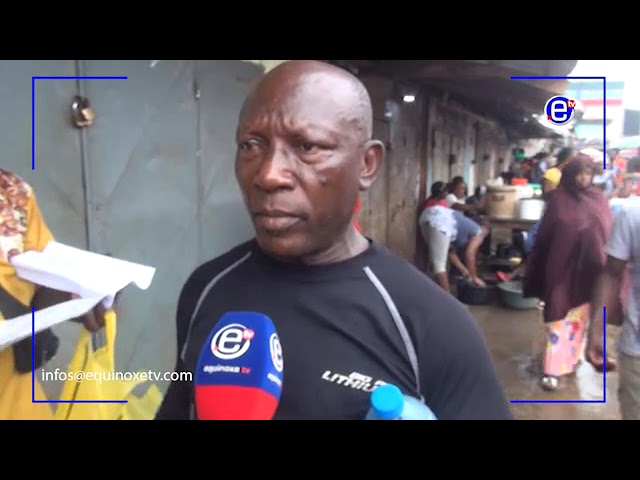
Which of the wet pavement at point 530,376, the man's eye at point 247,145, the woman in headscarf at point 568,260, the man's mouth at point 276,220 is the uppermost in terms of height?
the man's eye at point 247,145

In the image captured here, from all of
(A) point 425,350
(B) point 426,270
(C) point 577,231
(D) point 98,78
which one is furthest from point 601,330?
(B) point 426,270

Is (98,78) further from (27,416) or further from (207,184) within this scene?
(27,416)

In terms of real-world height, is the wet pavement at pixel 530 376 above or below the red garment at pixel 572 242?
below

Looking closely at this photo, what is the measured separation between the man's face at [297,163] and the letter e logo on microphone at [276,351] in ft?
0.51

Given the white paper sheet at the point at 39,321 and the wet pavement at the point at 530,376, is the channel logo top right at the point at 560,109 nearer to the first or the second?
the white paper sheet at the point at 39,321

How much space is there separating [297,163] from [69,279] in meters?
0.72

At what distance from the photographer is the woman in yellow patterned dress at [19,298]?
1.43 metres

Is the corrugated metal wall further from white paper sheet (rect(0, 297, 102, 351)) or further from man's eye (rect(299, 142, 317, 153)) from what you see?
man's eye (rect(299, 142, 317, 153))

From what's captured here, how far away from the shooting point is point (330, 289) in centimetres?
98

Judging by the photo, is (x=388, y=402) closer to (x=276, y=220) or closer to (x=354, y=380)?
(x=354, y=380)

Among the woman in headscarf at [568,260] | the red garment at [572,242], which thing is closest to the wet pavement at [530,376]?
the woman in headscarf at [568,260]

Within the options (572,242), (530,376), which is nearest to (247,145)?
(572,242)

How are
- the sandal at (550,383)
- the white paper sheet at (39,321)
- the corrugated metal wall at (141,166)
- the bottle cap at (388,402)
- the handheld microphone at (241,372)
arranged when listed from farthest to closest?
the sandal at (550,383) < the corrugated metal wall at (141,166) < the white paper sheet at (39,321) < the handheld microphone at (241,372) < the bottle cap at (388,402)

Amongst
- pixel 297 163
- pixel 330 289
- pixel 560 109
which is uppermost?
pixel 560 109
